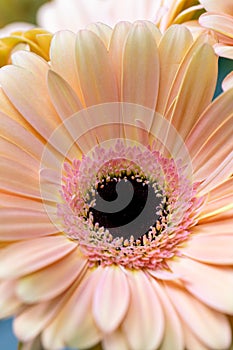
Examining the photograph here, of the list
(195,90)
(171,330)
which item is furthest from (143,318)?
(195,90)

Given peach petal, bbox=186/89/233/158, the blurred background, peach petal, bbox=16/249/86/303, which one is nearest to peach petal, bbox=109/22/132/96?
peach petal, bbox=186/89/233/158

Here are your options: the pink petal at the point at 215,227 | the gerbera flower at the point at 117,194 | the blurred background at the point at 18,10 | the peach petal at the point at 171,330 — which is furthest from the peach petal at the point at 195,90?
the blurred background at the point at 18,10

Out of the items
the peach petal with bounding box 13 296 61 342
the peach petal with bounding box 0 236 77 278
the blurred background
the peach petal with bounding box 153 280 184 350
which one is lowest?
the peach petal with bounding box 153 280 184 350

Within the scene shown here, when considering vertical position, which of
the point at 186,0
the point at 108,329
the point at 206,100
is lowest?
the point at 108,329

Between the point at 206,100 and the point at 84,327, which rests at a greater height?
the point at 206,100

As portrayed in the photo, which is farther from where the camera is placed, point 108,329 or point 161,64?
point 161,64

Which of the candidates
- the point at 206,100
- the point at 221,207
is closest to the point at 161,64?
the point at 206,100

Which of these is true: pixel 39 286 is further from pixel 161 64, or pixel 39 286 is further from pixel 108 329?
pixel 161 64

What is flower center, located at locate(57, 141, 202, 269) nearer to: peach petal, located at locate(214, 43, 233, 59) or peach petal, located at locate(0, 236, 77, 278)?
peach petal, located at locate(0, 236, 77, 278)
